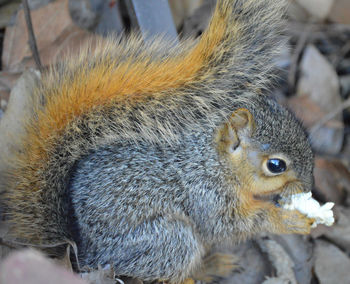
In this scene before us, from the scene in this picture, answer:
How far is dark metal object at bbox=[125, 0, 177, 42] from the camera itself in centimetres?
207

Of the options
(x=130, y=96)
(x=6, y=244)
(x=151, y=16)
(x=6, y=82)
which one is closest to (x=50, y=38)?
(x=6, y=82)

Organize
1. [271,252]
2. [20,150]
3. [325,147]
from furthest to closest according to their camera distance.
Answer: [325,147]
[271,252]
[20,150]

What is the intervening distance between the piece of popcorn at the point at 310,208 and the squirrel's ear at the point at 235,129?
0.33m

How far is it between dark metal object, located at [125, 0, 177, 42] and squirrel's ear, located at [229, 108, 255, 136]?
67cm

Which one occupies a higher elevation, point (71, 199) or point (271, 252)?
point (71, 199)

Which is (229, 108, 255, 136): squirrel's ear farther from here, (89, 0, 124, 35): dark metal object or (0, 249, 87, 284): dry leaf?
(89, 0, 124, 35): dark metal object

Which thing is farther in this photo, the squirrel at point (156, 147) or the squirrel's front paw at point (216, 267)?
the squirrel's front paw at point (216, 267)

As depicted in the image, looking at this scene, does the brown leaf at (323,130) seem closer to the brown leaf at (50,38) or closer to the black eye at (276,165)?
the black eye at (276,165)

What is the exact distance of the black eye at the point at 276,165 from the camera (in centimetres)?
159

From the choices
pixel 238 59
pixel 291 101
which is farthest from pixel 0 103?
pixel 291 101

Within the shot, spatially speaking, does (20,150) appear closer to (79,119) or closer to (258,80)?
(79,119)

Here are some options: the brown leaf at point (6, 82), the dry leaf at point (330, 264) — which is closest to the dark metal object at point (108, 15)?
the brown leaf at point (6, 82)

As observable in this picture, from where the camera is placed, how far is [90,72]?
5.25ft

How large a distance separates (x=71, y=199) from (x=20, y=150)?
1.03ft
